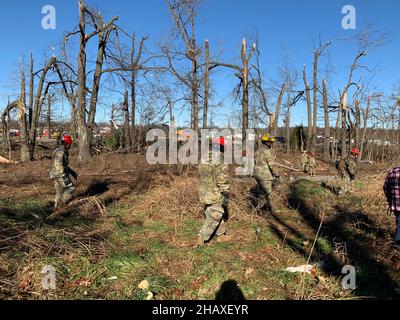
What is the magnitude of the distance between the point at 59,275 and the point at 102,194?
578 centimetres

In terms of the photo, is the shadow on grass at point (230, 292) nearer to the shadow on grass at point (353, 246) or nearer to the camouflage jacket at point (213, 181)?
the shadow on grass at point (353, 246)

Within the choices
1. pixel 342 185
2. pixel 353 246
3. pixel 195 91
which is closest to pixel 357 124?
pixel 195 91

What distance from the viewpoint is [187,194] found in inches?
324

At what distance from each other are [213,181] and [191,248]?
46.3 inches

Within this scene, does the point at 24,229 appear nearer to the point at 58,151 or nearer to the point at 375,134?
the point at 58,151

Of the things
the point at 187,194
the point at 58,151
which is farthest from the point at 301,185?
the point at 58,151

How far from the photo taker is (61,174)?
26.8 ft

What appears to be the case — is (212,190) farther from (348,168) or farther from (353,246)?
(348,168)

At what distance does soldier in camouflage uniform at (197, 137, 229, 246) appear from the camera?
19.6 ft

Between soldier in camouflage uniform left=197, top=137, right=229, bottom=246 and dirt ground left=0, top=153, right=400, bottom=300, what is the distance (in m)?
0.30

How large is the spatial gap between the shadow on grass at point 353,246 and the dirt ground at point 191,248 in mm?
17

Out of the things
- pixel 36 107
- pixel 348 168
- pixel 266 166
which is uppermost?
pixel 36 107
